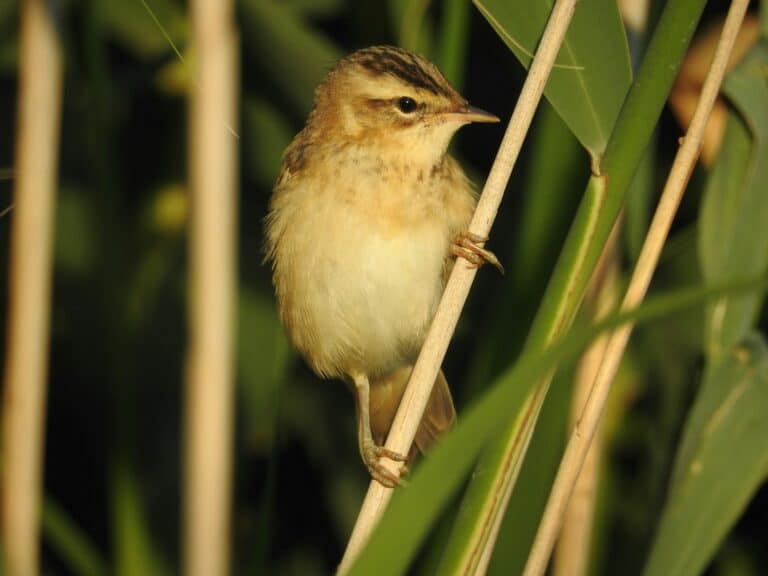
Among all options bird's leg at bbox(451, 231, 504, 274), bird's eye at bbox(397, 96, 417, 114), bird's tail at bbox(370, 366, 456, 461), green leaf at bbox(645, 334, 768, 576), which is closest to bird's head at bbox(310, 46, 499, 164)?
bird's eye at bbox(397, 96, 417, 114)

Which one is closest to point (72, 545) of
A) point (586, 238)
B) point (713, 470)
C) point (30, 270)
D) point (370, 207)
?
point (30, 270)

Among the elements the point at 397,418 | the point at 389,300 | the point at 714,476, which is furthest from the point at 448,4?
the point at 714,476

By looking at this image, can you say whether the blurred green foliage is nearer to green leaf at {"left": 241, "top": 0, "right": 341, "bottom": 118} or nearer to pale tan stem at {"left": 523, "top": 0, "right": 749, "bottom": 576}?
green leaf at {"left": 241, "top": 0, "right": 341, "bottom": 118}

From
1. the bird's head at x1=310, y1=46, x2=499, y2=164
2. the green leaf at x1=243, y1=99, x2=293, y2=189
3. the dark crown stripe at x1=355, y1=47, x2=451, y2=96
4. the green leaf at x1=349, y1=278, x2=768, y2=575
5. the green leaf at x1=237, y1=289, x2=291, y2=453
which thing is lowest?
the green leaf at x1=237, y1=289, x2=291, y2=453

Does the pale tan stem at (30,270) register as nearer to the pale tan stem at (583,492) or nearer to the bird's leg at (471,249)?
the bird's leg at (471,249)

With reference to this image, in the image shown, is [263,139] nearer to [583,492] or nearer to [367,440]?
[367,440]

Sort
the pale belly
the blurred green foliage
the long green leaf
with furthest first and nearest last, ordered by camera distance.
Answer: the blurred green foliage < the pale belly < the long green leaf
